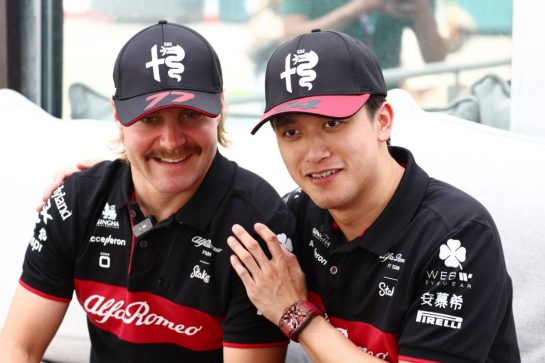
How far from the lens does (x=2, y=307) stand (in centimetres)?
219

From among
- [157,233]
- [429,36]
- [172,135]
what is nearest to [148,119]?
[172,135]

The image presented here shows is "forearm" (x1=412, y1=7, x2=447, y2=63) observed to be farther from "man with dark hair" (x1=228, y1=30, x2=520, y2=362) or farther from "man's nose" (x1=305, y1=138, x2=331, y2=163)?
"man's nose" (x1=305, y1=138, x2=331, y2=163)

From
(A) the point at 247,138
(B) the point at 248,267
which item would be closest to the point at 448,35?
(A) the point at 247,138

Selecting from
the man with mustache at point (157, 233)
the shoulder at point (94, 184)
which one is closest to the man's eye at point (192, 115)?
the man with mustache at point (157, 233)

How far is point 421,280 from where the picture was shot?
143 cm

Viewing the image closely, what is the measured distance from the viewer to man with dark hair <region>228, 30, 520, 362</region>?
138 centimetres

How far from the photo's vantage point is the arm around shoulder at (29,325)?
5.69 feet

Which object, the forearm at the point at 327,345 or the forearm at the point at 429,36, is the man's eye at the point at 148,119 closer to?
the forearm at the point at 327,345

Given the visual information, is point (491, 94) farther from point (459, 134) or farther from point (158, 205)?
point (158, 205)

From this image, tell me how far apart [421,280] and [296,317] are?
0.74 feet

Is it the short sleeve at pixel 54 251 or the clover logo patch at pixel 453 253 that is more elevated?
the clover logo patch at pixel 453 253

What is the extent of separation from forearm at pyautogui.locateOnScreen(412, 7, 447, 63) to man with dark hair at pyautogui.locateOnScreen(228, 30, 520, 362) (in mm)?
724

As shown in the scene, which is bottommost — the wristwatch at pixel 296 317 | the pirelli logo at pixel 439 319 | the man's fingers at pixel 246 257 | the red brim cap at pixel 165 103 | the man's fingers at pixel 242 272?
the wristwatch at pixel 296 317

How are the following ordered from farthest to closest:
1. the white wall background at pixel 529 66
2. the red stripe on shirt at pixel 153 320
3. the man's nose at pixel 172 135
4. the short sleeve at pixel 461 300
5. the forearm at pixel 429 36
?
the forearm at pixel 429 36
the white wall background at pixel 529 66
the red stripe on shirt at pixel 153 320
the man's nose at pixel 172 135
the short sleeve at pixel 461 300
